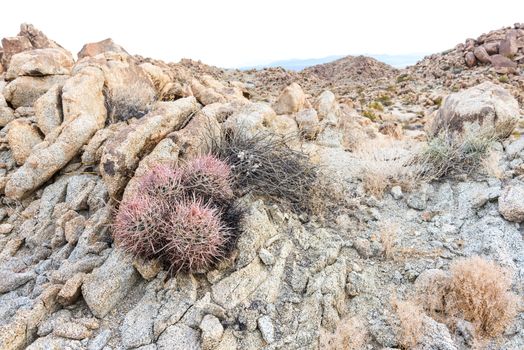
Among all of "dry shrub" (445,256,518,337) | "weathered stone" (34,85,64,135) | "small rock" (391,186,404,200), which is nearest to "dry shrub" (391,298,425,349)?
"dry shrub" (445,256,518,337)

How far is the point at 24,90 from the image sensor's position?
7156 mm

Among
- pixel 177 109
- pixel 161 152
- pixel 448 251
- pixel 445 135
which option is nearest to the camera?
pixel 448 251

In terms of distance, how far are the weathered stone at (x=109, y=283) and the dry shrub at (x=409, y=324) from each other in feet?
8.82

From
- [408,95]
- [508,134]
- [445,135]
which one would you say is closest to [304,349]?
[445,135]

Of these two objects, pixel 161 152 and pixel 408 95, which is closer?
pixel 161 152

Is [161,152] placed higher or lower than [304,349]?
higher

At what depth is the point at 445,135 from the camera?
681 cm

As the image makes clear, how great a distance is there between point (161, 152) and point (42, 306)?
2169 mm

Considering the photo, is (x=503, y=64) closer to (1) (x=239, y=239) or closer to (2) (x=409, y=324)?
(2) (x=409, y=324)

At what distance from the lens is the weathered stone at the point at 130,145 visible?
4.64 meters

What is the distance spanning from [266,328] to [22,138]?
505 cm

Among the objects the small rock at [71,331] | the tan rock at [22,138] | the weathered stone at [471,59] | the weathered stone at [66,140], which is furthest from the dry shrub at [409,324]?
the weathered stone at [471,59]

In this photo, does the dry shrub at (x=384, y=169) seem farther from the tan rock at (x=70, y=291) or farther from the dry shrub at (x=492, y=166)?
the tan rock at (x=70, y=291)

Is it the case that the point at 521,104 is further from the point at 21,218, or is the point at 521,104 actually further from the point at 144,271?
the point at 21,218
